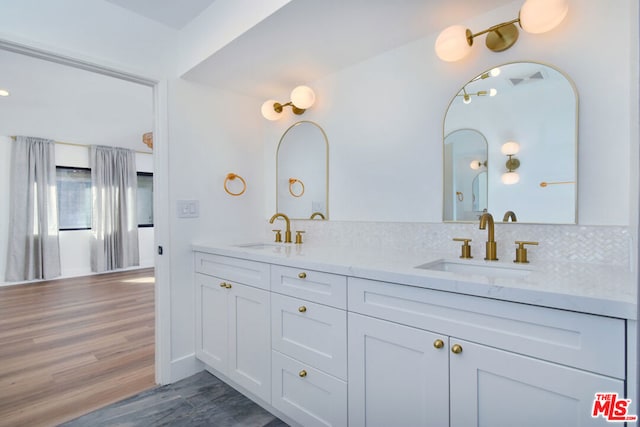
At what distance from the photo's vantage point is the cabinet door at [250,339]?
168cm

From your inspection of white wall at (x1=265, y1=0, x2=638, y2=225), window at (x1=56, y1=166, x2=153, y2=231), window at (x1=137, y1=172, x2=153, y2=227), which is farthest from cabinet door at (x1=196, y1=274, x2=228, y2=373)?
window at (x1=137, y1=172, x2=153, y2=227)

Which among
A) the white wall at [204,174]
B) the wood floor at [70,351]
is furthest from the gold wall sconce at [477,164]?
the wood floor at [70,351]

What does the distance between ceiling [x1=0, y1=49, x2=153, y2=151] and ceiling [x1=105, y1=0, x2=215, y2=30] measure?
124cm

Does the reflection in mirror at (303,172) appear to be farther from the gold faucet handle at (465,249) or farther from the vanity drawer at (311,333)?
the gold faucet handle at (465,249)

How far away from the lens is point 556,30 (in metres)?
1.34

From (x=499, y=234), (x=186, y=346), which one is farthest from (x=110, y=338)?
(x=499, y=234)

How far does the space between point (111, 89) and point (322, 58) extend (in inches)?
98.1

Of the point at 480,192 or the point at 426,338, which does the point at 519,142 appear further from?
the point at 426,338

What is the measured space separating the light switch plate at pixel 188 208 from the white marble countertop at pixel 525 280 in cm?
98

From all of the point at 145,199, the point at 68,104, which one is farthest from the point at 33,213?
the point at 68,104

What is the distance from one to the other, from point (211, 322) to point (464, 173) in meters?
1.76

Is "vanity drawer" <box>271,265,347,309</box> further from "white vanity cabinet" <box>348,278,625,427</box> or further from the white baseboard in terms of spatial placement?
the white baseboard

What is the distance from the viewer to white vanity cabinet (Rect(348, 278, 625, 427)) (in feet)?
2.68

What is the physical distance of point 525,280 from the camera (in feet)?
3.25
